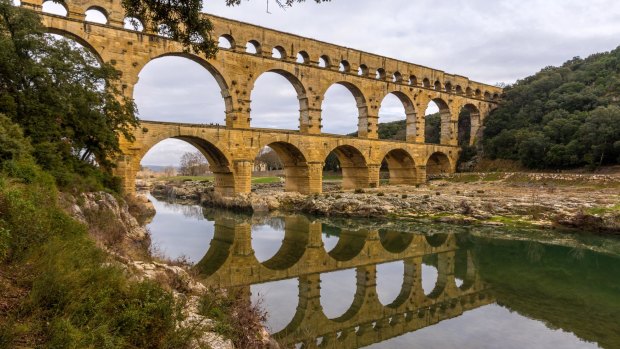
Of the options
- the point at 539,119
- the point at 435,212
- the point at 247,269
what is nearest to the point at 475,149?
the point at 539,119

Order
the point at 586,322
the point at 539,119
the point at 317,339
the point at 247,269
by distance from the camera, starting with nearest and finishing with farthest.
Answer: the point at 317,339, the point at 586,322, the point at 247,269, the point at 539,119

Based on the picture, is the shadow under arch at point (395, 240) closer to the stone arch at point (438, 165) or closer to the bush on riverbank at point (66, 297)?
the bush on riverbank at point (66, 297)

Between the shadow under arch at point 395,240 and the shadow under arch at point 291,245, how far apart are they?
3139mm

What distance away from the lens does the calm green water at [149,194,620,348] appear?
25.3ft

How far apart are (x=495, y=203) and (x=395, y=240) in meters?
8.37

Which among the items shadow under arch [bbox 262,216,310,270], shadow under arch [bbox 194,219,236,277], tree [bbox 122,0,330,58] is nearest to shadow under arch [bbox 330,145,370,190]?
shadow under arch [bbox 262,216,310,270]

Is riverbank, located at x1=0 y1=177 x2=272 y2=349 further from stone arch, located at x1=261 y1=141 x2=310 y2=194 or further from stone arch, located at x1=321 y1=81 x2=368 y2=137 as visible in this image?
stone arch, located at x1=321 y1=81 x2=368 y2=137

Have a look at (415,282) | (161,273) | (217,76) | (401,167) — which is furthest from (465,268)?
(401,167)

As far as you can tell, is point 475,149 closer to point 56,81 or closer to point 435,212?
point 435,212

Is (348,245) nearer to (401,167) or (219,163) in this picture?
(219,163)

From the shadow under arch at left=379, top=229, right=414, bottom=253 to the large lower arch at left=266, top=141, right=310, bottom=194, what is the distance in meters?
11.6

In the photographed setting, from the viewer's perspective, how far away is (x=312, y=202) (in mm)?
26172

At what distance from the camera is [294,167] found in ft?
101

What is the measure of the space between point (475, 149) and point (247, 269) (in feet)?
116
